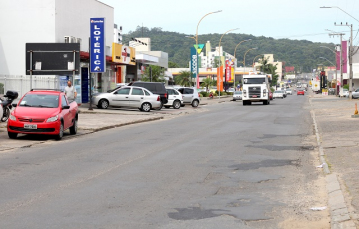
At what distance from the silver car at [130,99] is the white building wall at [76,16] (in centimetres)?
735

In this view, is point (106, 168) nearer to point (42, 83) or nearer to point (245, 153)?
point (245, 153)

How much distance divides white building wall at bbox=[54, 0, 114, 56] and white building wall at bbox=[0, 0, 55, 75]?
2.50ft

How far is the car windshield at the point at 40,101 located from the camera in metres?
20.0

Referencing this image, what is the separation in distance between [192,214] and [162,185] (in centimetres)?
248

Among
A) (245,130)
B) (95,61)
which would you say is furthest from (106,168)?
(95,61)

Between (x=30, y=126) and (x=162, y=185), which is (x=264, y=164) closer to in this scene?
(x=162, y=185)

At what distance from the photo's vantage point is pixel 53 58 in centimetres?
3169

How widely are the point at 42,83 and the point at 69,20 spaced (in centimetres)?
588

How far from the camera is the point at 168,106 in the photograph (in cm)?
4816

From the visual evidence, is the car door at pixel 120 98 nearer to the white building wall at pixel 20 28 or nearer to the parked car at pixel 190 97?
the white building wall at pixel 20 28

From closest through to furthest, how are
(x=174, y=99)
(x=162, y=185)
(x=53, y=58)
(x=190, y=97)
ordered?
(x=162, y=185), (x=53, y=58), (x=174, y=99), (x=190, y=97)

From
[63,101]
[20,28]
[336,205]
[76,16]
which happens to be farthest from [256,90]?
[336,205]

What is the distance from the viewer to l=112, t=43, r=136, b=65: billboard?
174 ft

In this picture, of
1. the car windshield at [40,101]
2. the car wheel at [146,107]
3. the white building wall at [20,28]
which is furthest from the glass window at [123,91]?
the car windshield at [40,101]
